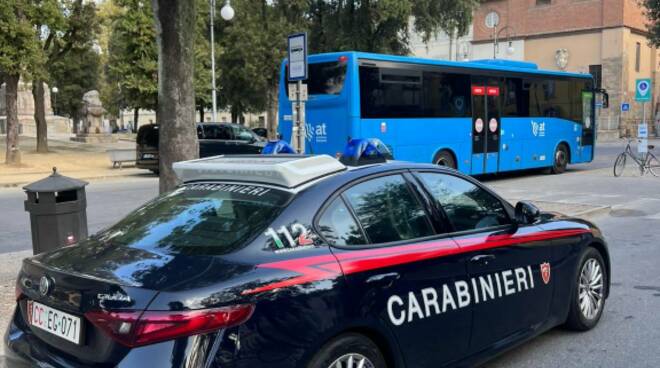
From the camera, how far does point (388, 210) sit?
354 centimetres

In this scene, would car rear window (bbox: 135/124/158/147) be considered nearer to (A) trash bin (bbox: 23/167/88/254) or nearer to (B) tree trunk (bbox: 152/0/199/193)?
(B) tree trunk (bbox: 152/0/199/193)

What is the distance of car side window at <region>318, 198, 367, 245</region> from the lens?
3166mm

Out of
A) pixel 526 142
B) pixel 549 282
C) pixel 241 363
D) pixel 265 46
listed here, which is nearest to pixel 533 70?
pixel 526 142

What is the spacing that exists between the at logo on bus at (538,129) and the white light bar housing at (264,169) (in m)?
16.1

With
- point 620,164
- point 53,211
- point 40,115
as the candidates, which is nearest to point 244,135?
point 620,164

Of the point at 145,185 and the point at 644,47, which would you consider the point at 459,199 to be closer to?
the point at 145,185

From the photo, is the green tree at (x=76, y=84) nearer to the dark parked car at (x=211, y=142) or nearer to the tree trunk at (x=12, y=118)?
the tree trunk at (x=12, y=118)

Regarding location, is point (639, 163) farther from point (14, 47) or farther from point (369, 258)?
point (14, 47)

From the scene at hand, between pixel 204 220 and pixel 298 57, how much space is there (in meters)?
6.25

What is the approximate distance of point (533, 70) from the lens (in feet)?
60.7

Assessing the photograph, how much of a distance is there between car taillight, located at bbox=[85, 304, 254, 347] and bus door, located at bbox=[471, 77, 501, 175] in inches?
586

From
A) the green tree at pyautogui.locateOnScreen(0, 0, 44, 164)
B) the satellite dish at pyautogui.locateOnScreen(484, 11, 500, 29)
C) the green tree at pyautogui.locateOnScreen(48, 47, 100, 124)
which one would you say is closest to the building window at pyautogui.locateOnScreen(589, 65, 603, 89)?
the satellite dish at pyautogui.locateOnScreen(484, 11, 500, 29)

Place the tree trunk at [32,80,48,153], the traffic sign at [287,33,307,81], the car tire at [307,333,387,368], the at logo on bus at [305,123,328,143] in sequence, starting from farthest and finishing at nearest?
the tree trunk at [32,80,48,153]
the at logo on bus at [305,123,328,143]
the traffic sign at [287,33,307,81]
the car tire at [307,333,387,368]

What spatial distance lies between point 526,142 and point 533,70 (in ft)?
7.17
